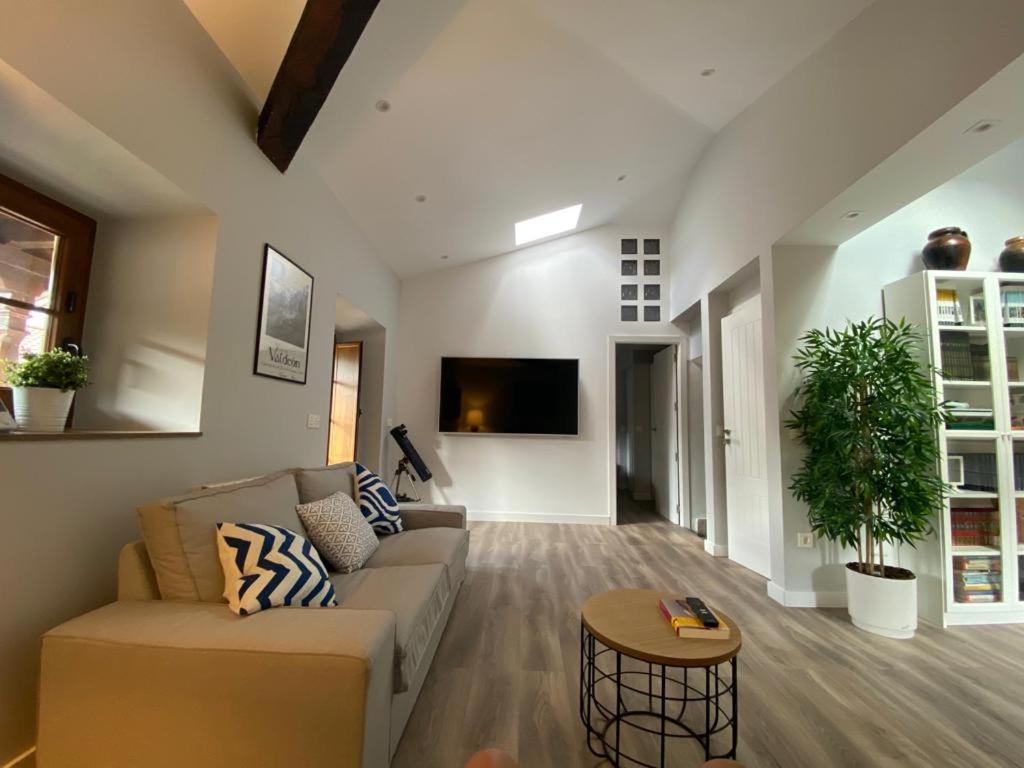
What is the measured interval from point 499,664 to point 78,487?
183 centimetres

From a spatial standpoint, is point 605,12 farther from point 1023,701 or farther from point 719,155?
point 1023,701

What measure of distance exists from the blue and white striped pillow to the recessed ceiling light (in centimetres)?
351

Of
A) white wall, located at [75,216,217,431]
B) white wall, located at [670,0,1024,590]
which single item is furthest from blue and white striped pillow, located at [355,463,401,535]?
white wall, located at [670,0,1024,590]

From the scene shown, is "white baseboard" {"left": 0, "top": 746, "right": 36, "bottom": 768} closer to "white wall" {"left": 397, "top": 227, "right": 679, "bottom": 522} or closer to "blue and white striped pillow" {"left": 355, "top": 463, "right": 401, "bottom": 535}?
"blue and white striped pillow" {"left": 355, "top": 463, "right": 401, "bottom": 535}

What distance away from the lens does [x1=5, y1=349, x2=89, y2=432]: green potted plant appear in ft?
4.83

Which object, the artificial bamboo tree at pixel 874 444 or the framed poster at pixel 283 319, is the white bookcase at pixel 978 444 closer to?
the artificial bamboo tree at pixel 874 444

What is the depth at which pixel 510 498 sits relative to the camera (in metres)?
4.99

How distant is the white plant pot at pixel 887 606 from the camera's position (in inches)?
90.5

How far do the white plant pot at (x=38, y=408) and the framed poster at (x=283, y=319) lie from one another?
36.0 inches

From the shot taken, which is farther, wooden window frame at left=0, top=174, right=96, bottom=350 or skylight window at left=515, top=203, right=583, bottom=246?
skylight window at left=515, top=203, right=583, bottom=246

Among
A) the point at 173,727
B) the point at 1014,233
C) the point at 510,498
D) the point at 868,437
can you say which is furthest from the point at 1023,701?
the point at 510,498

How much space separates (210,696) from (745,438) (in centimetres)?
364

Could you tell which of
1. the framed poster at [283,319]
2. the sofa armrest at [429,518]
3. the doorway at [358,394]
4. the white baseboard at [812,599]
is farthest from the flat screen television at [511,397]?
the white baseboard at [812,599]

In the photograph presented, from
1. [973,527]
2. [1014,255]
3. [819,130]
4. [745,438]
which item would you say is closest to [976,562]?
[973,527]
